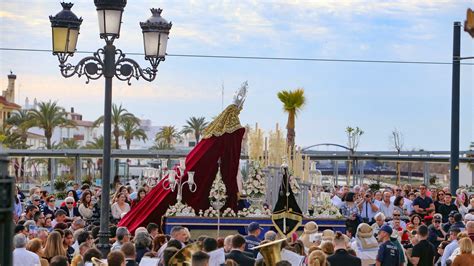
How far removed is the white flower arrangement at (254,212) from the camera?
21.4 m

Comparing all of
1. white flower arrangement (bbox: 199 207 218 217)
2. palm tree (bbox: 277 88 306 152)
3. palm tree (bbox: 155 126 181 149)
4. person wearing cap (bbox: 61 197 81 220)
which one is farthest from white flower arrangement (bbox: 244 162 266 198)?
palm tree (bbox: 155 126 181 149)

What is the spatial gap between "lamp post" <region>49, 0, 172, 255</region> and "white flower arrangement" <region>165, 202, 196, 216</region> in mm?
7149

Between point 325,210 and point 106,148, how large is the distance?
30.7 ft

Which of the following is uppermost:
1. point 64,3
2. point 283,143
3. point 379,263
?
point 64,3

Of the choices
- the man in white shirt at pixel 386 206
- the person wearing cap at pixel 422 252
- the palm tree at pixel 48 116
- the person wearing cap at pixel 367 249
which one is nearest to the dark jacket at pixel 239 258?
the person wearing cap at pixel 367 249

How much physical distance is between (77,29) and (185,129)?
64657mm

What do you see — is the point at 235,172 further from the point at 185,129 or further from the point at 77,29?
the point at 185,129

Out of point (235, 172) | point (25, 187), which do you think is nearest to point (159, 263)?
point (235, 172)

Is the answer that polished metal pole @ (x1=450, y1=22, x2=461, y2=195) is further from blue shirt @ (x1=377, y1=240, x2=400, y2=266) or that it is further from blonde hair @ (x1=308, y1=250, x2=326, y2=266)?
blonde hair @ (x1=308, y1=250, x2=326, y2=266)

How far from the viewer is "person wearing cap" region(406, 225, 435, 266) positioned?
50.7 feet

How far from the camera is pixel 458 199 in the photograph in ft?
81.7

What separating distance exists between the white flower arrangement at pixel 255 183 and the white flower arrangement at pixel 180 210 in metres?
1.58

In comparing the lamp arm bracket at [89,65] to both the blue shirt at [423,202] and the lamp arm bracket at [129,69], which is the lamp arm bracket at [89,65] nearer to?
the lamp arm bracket at [129,69]

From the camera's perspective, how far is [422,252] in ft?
50.8
